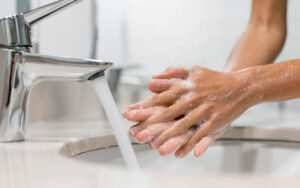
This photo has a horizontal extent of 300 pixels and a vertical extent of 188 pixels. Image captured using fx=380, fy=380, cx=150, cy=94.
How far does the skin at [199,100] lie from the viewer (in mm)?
474

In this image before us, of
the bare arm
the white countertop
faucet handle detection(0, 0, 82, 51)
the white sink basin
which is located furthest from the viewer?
the bare arm

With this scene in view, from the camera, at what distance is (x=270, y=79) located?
518mm

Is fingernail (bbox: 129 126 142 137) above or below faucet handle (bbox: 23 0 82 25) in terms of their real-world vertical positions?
below

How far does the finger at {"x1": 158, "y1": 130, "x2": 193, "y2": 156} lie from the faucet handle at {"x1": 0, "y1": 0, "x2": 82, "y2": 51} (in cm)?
20

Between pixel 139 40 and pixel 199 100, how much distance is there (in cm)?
54

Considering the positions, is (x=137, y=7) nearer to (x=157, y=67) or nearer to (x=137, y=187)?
(x=157, y=67)

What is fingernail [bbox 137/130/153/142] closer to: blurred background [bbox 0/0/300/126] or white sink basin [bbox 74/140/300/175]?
white sink basin [bbox 74/140/300/175]

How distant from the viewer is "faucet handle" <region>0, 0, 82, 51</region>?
1.37 ft

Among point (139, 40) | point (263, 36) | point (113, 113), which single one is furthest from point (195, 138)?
point (139, 40)

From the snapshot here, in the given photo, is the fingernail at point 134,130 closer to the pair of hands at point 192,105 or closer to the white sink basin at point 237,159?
the pair of hands at point 192,105

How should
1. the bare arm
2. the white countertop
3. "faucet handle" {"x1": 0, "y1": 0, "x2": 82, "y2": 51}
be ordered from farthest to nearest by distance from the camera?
1. the bare arm
2. "faucet handle" {"x1": 0, "y1": 0, "x2": 82, "y2": 51}
3. the white countertop

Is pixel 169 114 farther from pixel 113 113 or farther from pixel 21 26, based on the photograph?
pixel 21 26

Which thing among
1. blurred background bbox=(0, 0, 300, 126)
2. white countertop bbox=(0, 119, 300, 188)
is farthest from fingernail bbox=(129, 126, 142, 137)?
blurred background bbox=(0, 0, 300, 126)

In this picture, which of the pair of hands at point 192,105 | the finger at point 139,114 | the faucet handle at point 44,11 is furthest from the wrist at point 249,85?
the faucet handle at point 44,11
